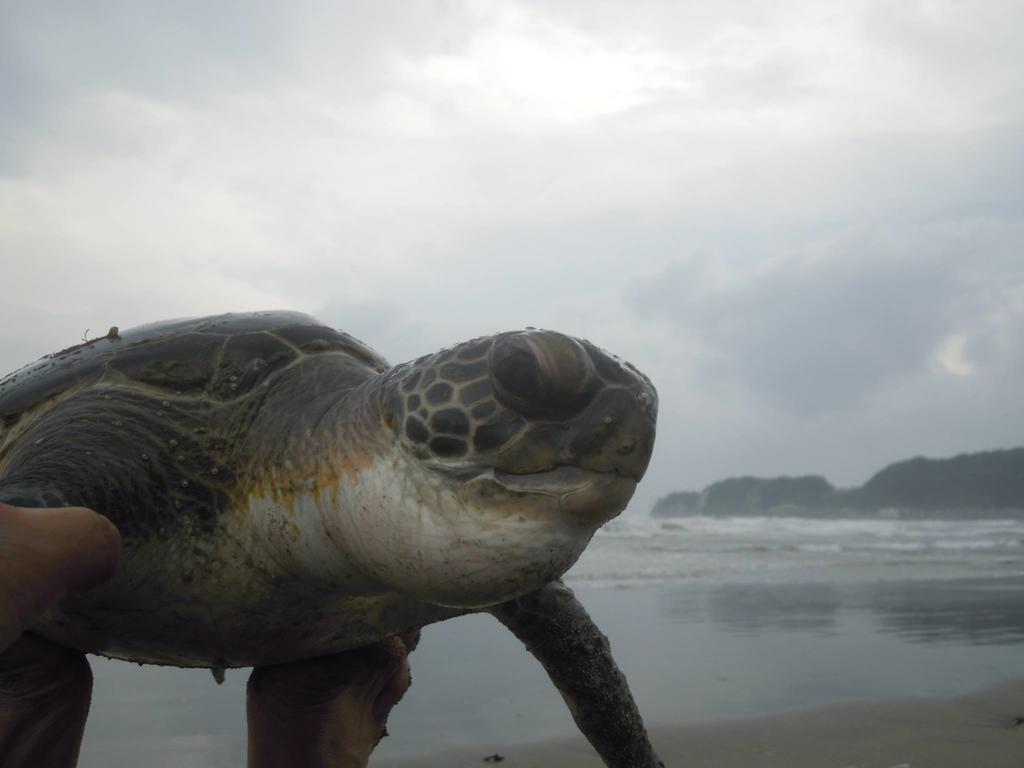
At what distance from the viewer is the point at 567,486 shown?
1547 mm

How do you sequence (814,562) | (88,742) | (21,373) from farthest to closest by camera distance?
1. (814,562)
2. (88,742)
3. (21,373)

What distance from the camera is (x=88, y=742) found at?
4180mm

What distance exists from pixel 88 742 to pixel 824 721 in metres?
3.98

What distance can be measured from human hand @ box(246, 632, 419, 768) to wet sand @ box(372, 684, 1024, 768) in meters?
1.39

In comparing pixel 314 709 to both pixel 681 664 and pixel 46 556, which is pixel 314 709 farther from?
pixel 681 664

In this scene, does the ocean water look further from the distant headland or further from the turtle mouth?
the distant headland

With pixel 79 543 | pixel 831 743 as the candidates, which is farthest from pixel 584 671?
pixel 79 543

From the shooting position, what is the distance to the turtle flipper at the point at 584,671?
3.02 metres

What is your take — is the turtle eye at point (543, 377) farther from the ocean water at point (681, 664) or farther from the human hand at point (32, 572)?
the ocean water at point (681, 664)

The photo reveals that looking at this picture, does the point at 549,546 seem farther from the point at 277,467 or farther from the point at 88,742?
the point at 88,742

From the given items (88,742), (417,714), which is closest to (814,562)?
(417,714)

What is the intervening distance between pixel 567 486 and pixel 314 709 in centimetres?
160

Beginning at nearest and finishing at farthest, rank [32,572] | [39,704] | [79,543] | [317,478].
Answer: [32,572], [79,543], [317,478], [39,704]

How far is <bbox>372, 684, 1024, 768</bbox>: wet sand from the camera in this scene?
3887 millimetres
